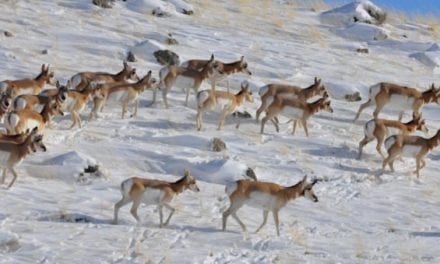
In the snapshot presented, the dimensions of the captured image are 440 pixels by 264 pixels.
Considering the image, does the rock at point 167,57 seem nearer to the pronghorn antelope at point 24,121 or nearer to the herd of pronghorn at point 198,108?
the herd of pronghorn at point 198,108

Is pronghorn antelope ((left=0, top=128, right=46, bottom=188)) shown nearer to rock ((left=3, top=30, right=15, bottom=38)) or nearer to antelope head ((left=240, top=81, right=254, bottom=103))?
antelope head ((left=240, top=81, right=254, bottom=103))

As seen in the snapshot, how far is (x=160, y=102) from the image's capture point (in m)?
24.5

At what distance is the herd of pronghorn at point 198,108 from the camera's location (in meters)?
15.8

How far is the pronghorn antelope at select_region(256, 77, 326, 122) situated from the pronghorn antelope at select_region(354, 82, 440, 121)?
128 centimetres

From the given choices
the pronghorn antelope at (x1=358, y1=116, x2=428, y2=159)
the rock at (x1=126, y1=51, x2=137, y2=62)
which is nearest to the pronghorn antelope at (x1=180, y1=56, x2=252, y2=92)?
the rock at (x1=126, y1=51, x2=137, y2=62)

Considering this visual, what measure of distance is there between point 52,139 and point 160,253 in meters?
6.84

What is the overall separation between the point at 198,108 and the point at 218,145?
2.02 m

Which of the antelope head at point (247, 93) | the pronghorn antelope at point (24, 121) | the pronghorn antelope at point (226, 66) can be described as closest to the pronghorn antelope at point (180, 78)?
the antelope head at point (247, 93)

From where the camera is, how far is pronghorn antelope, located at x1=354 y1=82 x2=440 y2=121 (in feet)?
82.0

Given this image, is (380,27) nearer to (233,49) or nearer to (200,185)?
(233,49)

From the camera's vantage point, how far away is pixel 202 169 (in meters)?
18.9

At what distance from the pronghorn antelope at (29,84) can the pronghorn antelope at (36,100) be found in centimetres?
77

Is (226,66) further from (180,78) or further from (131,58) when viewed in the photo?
(131,58)

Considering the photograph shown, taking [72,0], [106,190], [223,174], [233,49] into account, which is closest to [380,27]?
[233,49]
